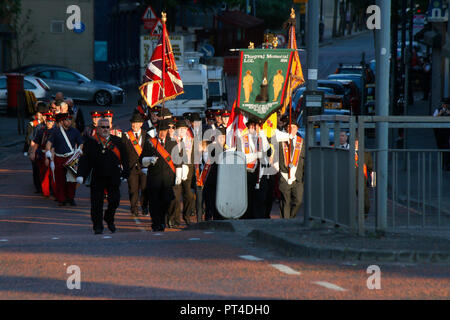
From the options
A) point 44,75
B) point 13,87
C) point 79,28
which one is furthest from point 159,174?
point 79,28

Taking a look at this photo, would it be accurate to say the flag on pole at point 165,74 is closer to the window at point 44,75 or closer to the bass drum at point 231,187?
the bass drum at point 231,187

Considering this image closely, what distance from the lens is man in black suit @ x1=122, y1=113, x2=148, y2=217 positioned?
18.8m

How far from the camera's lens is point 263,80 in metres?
16.2

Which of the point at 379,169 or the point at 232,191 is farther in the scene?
the point at 232,191

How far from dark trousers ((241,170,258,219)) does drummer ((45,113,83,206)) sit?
14.9 feet

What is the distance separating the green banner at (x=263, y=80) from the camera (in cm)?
1595

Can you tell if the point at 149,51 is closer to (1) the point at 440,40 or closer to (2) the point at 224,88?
(2) the point at 224,88

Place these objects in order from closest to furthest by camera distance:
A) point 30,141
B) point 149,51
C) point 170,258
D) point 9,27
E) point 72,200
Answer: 1. point 170,258
2. point 72,200
3. point 30,141
4. point 149,51
5. point 9,27

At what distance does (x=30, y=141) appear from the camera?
74.9ft

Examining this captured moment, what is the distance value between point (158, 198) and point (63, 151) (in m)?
4.40

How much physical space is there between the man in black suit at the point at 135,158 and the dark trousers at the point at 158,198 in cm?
158

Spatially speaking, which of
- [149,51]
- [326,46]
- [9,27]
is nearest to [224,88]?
[149,51]

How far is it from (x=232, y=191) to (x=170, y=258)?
5.71 meters

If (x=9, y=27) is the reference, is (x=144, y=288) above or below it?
below
